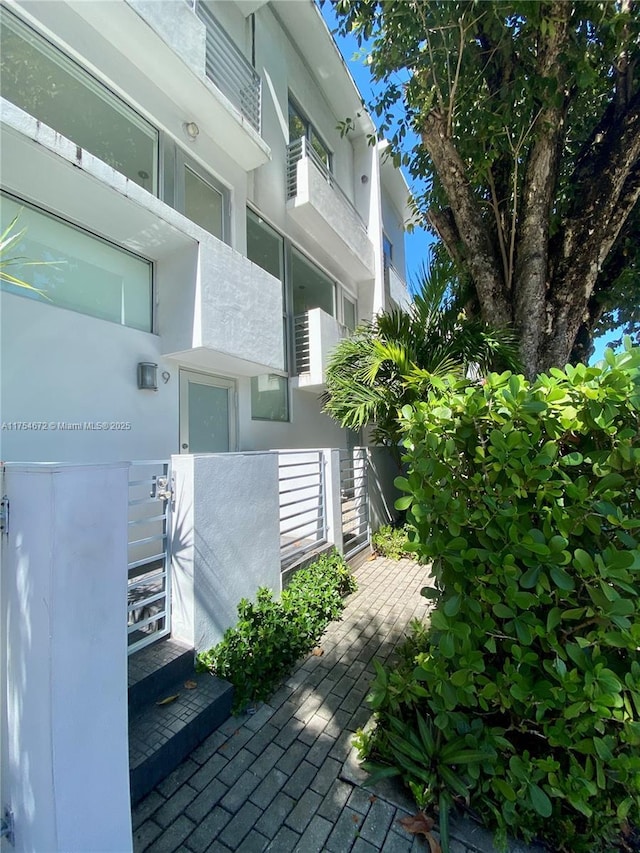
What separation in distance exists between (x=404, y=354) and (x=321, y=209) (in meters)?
4.38

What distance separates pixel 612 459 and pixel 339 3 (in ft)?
20.3

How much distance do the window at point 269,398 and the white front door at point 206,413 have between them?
63 centimetres

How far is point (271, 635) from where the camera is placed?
3.53 m

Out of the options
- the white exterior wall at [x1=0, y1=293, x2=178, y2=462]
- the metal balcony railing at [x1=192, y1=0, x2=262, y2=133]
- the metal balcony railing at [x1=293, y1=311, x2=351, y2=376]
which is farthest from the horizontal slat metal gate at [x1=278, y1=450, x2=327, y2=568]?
the metal balcony railing at [x1=192, y1=0, x2=262, y2=133]

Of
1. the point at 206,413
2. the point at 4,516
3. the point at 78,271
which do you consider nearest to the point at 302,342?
the point at 206,413

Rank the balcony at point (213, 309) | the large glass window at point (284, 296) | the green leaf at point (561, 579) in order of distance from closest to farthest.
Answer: the green leaf at point (561, 579), the balcony at point (213, 309), the large glass window at point (284, 296)

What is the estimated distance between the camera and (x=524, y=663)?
2182mm

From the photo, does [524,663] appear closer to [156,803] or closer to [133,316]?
[156,803]

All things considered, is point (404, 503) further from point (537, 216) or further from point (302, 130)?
point (302, 130)

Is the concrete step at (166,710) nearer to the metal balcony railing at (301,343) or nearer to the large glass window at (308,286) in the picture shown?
the metal balcony railing at (301,343)

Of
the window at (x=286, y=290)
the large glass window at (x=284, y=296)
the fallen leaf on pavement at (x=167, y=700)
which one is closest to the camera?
the fallen leaf on pavement at (x=167, y=700)

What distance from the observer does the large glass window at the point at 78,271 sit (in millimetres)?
3854

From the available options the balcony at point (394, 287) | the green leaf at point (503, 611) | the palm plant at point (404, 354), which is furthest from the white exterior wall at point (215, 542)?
the balcony at point (394, 287)

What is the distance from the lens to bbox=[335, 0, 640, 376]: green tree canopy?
4.06m
